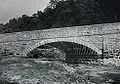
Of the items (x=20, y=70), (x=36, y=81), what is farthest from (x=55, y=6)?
(x=36, y=81)

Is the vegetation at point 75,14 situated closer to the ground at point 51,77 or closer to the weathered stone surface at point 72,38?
the weathered stone surface at point 72,38

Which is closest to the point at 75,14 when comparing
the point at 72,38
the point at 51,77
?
the point at 72,38

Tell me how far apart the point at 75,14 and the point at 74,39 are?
22520 millimetres

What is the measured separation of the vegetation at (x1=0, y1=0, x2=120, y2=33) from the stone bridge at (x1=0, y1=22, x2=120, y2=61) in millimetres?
10094

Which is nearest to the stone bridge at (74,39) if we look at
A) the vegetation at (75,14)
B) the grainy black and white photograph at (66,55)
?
the grainy black and white photograph at (66,55)

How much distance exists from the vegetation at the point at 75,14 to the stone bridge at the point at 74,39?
10.1 meters

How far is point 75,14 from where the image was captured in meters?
44.3

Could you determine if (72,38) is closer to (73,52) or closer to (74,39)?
(74,39)

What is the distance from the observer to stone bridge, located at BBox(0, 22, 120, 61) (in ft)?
69.4

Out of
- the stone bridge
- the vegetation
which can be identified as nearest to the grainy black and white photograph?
the stone bridge

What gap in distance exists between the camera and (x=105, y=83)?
1525cm

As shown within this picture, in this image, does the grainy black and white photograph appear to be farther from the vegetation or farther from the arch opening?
the vegetation

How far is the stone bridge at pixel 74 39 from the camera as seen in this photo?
69.4ft

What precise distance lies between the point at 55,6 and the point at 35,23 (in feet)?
20.1
